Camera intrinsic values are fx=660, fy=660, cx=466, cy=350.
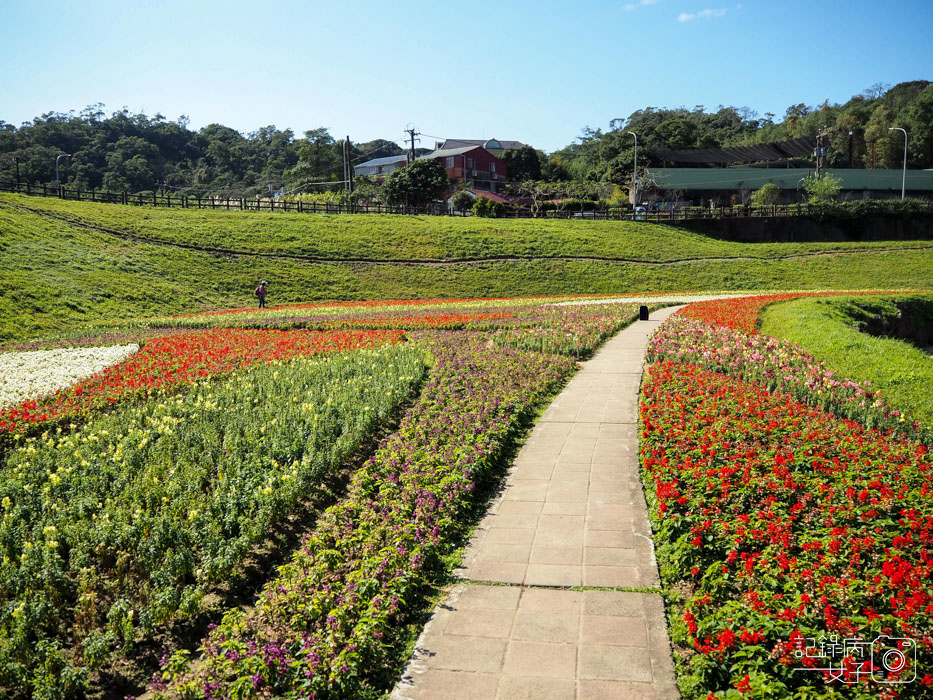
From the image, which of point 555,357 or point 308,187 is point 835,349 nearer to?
point 555,357

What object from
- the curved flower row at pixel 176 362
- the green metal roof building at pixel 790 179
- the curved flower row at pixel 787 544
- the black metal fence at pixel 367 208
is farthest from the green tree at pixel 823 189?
the curved flower row at pixel 787 544

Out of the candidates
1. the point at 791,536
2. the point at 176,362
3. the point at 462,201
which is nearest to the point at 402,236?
the point at 462,201

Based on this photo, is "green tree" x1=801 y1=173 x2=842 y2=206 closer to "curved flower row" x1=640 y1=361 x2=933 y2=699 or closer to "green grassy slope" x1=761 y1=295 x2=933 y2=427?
"green grassy slope" x1=761 y1=295 x2=933 y2=427

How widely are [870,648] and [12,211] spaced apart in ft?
139

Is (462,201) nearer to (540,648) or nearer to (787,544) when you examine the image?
(787,544)

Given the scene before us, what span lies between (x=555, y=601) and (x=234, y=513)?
130 inches

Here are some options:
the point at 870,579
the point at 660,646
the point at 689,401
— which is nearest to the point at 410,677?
the point at 660,646

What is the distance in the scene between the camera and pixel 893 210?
1986 inches

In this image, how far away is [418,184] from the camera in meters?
62.3

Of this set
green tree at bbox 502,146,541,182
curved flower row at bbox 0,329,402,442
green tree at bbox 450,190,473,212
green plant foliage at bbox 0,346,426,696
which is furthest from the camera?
green tree at bbox 502,146,541,182

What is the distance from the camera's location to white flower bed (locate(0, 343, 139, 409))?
12.1 metres

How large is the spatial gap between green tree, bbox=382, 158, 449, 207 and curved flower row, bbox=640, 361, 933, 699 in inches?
2204

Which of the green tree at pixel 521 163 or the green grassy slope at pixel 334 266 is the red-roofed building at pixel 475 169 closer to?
the green tree at pixel 521 163

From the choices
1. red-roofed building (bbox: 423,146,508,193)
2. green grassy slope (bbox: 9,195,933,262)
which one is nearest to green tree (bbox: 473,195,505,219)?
green grassy slope (bbox: 9,195,933,262)
